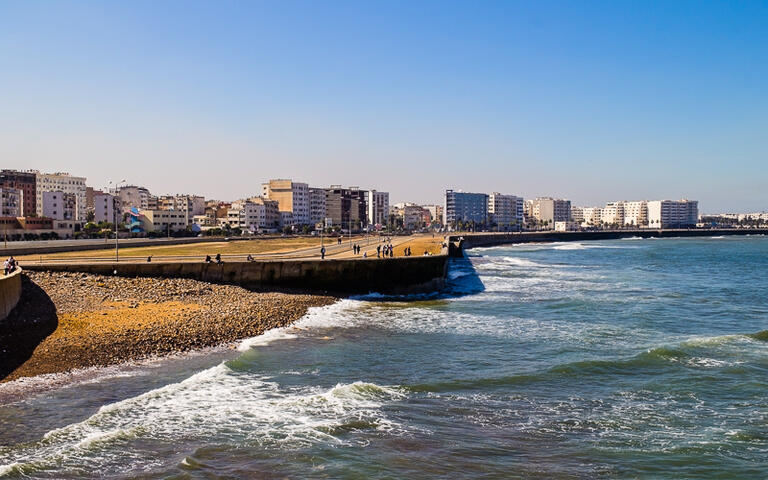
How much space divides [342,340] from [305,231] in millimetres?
124084

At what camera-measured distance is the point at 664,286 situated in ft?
162

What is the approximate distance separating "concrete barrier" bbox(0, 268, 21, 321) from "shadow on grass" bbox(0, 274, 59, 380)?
9.1 inches

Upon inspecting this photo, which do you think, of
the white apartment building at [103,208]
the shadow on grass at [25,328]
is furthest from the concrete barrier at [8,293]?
the white apartment building at [103,208]

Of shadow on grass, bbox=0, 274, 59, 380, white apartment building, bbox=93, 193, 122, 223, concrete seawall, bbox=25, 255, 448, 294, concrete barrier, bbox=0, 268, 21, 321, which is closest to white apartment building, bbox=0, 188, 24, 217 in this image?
white apartment building, bbox=93, 193, 122, 223

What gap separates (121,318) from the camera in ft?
83.5

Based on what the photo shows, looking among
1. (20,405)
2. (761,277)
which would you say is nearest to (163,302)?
(20,405)

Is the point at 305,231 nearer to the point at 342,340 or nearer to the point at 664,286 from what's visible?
the point at 664,286

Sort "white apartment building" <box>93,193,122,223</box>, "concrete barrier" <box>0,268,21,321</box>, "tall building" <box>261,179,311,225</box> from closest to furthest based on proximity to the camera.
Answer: "concrete barrier" <box>0,268,21,321</box>, "white apartment building" <box>93,193,122,223</box>, "tall building" <box>261,179,311,225</box>

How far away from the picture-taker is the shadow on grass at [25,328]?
19.1 m

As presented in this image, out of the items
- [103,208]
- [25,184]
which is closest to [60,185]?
[25,184]

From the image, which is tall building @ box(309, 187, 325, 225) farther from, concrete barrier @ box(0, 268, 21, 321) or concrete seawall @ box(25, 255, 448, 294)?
concrete barrier @ box(0, 268, 21, 321)

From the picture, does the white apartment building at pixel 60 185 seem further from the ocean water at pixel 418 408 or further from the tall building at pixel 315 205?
Result: the ocean water at pixel 418 408

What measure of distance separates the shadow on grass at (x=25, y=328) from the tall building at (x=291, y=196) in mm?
152157

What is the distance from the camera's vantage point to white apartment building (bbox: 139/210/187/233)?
4806 inches
